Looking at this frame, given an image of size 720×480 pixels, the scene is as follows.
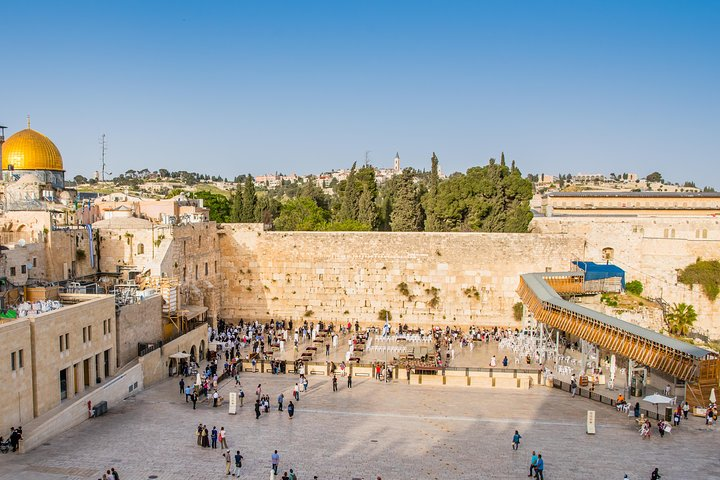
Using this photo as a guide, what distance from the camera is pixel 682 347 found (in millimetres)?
18484

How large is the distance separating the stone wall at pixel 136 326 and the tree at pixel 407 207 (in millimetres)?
21566

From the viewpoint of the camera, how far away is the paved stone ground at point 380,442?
14102 mm

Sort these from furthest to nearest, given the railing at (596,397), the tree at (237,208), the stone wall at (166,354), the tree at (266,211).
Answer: the tree at (266,211) → the tree at (237,208) → the stone wall at (166,354) → the railing at (596,397)

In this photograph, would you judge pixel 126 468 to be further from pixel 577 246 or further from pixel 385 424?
pixel 577 246

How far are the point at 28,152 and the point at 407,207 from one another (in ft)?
76.4

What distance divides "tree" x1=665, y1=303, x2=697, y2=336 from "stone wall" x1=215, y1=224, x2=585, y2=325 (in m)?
5.33

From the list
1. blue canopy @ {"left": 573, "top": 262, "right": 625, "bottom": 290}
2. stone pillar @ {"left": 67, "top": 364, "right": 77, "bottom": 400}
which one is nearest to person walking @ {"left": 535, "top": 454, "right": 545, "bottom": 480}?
stone pillar @ {"left": 67, "top": 364, "right": 77, "bottom": 400}

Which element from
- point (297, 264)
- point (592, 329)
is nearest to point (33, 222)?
point (297, 264)

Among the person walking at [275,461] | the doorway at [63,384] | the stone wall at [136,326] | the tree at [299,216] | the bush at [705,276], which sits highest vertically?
the tree at [299,216]

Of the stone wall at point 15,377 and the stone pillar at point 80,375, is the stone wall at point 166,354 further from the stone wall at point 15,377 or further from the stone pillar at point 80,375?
the stone wall at point 15,377

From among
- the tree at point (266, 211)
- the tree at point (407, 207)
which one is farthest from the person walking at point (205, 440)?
the tree at point (266, 211)

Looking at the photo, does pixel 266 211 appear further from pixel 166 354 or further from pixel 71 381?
pixel 71 381

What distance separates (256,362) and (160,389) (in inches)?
160

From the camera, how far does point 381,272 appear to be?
103ft
